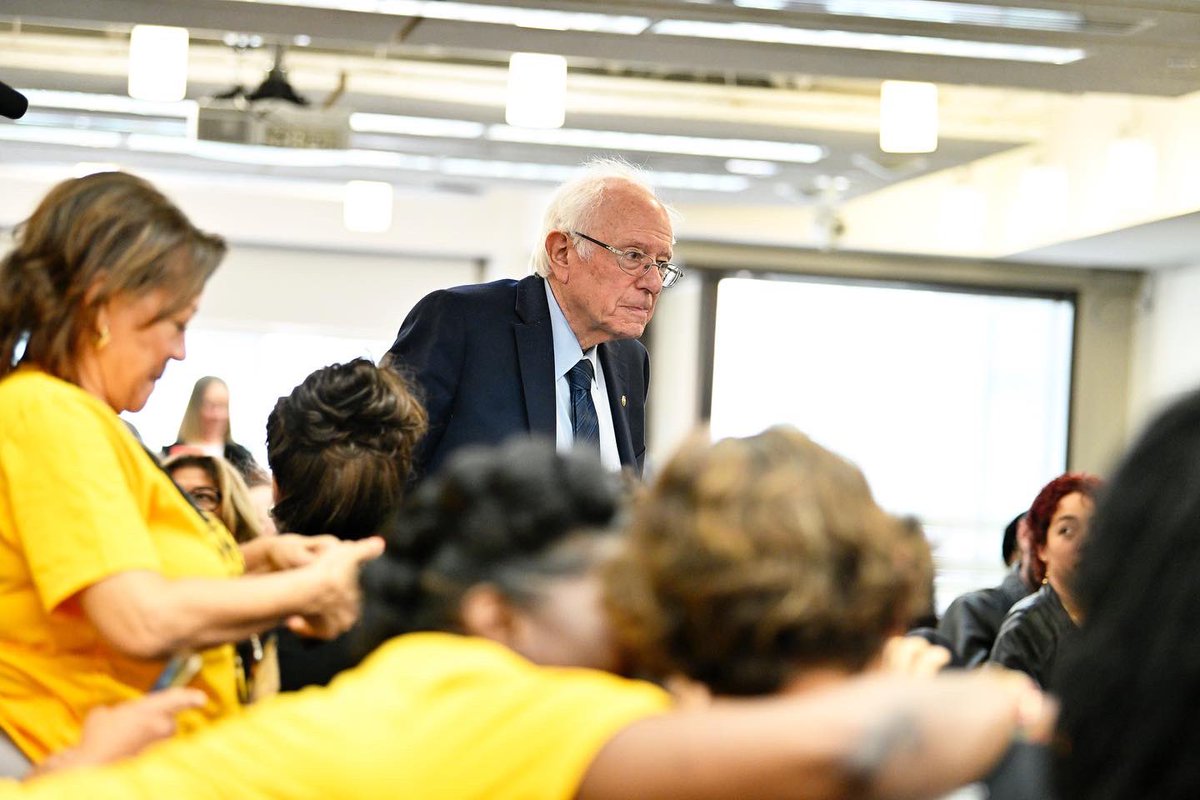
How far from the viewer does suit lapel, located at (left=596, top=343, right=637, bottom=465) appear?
Result: 117 inches

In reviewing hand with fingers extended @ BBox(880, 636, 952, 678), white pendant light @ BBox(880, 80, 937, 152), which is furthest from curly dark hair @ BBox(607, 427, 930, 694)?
white pendant light @ BBox(880, 80, 937, 152)

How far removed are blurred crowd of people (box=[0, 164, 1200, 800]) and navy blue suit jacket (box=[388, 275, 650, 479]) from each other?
0.78 m

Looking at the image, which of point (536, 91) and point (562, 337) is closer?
point (562, 337)

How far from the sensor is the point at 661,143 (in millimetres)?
7203

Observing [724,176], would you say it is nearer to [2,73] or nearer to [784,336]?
[784,336]

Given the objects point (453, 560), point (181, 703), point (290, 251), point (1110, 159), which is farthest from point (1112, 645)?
point (290, 251)

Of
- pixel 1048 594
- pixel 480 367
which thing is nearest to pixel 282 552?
pixel 480 367

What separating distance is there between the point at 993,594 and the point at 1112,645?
3202 mm

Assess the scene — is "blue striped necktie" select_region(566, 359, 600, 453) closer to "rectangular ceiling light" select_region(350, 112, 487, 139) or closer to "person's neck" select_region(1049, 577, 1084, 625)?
"person's neck" select_region(1049, 577, 1084, 625)

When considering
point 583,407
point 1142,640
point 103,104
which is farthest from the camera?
point 103,104

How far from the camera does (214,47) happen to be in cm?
714

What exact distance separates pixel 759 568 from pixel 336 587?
0.63 m

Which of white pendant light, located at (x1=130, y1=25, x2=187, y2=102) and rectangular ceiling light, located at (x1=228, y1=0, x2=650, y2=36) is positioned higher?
rectangular ceiling light, located at (x1=228, y1=0, x2=650, y2=36)

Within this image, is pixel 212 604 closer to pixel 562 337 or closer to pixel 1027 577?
pixel 562 337
